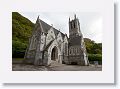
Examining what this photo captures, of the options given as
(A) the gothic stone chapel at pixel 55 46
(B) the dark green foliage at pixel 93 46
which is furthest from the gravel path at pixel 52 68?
(B) the dark green foliage at pixel 93 46

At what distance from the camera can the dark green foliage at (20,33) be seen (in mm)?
2426

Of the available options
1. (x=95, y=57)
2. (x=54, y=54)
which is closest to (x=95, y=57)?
(x=95, y=57)

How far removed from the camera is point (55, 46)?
249 cm

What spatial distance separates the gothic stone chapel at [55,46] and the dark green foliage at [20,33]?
0.18ft

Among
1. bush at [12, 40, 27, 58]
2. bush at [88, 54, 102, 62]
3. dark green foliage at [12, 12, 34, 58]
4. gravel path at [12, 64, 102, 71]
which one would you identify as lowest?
gravel path at [12, 64, 102, 71]

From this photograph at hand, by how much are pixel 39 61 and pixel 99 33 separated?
2.47 feet

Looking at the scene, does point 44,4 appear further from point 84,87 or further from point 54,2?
point 84,87

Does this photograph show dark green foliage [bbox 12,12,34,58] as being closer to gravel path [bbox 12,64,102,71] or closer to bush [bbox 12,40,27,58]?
bush [bbox 12,40,27,58]

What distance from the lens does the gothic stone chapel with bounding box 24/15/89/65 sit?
2.46 metres

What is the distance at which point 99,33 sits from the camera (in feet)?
8.05

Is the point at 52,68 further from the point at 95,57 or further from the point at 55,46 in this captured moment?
the point at 95,57

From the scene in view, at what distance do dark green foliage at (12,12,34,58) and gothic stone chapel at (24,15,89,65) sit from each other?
6 centimetres

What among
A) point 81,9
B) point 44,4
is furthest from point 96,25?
point 44,4

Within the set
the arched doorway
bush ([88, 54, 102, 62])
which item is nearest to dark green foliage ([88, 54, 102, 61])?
bush ([88, 54, 102, 62])
